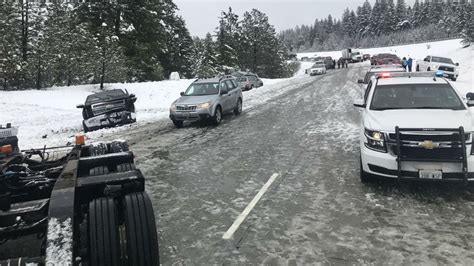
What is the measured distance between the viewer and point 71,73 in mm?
28359

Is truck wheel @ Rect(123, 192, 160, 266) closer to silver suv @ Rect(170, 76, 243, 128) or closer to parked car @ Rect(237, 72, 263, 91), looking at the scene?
silver suv @ Rect(170, 76, 243, 128)

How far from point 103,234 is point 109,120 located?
487 inches

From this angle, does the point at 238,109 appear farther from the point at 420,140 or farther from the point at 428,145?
the point at 428,145

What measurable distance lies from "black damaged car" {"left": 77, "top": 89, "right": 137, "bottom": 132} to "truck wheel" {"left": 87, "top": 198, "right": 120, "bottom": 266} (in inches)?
474

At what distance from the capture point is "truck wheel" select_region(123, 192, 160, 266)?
3.37 metres

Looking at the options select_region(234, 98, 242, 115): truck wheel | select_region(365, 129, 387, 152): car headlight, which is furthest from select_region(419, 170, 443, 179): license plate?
select_region(234, 98, 242, 115): truck wheel

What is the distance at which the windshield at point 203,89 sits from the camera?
52.6ft

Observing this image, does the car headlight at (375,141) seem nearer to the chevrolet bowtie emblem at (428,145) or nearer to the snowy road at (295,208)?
the chevrolet bowtie emblem at (428,145)

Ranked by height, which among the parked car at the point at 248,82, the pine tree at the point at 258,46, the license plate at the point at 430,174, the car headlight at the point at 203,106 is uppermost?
the pine tree at the point at 258,46

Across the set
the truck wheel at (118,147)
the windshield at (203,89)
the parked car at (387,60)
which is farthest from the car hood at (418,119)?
the parked car at (387,60)

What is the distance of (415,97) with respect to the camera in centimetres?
811

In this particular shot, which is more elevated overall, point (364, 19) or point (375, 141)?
point (364, 19)

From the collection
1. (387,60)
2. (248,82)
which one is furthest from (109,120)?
(387,60)

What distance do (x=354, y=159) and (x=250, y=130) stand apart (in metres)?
4.92
